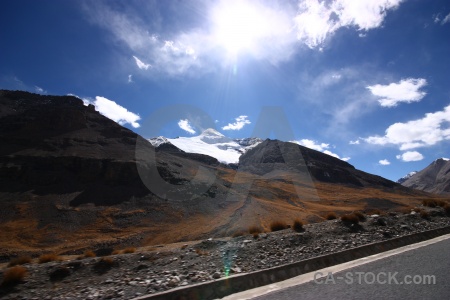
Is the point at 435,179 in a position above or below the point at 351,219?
above

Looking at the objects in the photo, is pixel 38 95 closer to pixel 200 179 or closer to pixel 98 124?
pixel 98 124

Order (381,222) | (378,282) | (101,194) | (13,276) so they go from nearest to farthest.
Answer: (378,282) → (13,276) → (381,222) → (101,194)

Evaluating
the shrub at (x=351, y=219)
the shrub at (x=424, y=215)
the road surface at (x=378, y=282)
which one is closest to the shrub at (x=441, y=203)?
the shrub at (x=424, y=215)

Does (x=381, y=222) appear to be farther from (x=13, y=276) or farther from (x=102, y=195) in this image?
(x=102, y=195)

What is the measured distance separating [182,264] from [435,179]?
204 m

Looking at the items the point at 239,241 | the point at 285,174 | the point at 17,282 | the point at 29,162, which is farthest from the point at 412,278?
the point at 285,174

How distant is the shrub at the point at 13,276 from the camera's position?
7033 millimetres

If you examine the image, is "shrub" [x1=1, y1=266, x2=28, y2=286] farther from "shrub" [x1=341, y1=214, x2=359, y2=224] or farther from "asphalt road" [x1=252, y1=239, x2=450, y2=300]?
"shrub" [x1=341, y1=214, x2=359, y2=224]

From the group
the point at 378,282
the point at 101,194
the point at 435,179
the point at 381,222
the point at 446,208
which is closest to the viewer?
the point at 378,282

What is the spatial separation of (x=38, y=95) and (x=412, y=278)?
102 meters

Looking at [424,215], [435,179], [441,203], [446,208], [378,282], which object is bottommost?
[378,282]

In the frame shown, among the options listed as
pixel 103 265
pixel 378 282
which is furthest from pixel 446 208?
pixel 103 265

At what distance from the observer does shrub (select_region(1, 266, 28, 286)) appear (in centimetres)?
703

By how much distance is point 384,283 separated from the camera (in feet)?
18.7
